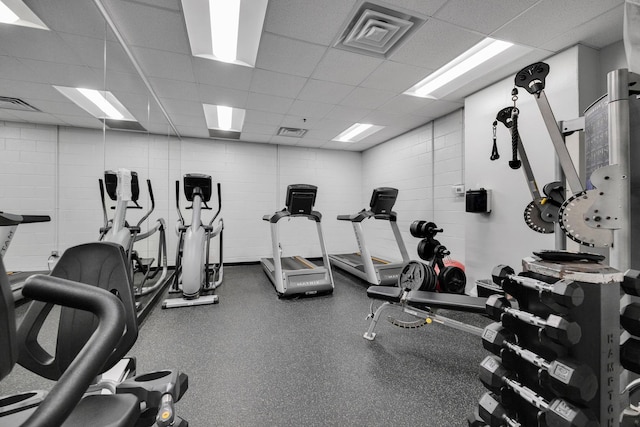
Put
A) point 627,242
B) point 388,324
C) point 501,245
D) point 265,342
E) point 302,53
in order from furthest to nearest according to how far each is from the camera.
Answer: point 501,245 → point 388,324 → point 302,53 → point 265,342 → point 627,242


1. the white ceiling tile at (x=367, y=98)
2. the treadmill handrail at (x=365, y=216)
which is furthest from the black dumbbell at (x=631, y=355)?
the white ceiling tile at (x=367, y=98)

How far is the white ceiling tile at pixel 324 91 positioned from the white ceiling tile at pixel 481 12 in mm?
1411

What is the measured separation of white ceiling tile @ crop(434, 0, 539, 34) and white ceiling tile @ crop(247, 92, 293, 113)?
2.16 meters

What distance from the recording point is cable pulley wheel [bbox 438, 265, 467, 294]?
2803 mm

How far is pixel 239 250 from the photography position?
6059mm

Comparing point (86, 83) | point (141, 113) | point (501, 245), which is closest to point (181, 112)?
point (141, 113)

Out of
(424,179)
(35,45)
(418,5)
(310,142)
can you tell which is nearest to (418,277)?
(418,5)

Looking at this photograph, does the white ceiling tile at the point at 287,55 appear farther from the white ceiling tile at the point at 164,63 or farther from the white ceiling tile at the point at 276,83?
the white ceiling tile at the point at 164,63

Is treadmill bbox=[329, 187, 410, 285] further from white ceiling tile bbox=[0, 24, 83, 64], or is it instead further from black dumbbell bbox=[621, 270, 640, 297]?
white ceiling tile bbox=[0, 24, 83, 64]

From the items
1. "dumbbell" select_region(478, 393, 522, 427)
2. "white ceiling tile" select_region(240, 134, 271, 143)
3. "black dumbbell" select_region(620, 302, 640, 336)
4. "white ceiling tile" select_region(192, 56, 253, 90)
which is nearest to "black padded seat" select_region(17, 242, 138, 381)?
"dumbbell" select_region(478, 393, 522, 427)

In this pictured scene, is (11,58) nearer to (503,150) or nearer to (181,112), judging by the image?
(181,112)

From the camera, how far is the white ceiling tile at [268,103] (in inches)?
146

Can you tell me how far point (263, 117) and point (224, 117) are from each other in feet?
2.41

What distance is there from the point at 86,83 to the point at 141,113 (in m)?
0.89
